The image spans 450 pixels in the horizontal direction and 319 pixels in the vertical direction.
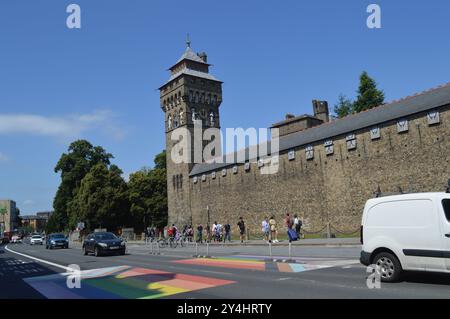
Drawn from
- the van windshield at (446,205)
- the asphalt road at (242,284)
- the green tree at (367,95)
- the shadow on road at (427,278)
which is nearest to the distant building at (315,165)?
the green tree at (367,95)

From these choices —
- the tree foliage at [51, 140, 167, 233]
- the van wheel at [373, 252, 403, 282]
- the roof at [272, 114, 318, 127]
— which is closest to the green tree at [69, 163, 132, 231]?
the tree foliage at [51, 140, 167, 233]

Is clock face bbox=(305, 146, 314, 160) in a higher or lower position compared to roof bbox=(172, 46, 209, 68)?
lower

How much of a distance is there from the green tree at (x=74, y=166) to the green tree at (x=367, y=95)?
138ft

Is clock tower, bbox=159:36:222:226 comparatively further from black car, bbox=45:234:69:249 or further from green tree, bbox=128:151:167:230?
black car, bbox=45:234:69:249

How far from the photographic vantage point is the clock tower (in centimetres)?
5678

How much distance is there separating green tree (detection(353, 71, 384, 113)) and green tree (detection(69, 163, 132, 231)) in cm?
3445

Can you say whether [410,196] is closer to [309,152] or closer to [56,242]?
[309,152]

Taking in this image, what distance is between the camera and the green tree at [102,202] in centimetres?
5912

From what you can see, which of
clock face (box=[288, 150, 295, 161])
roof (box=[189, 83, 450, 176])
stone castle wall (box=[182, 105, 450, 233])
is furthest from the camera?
clock face (box=[288, 150, 295, 161])

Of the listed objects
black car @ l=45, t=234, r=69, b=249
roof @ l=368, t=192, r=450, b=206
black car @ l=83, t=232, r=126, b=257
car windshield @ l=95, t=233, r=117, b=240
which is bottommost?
black car @ l=45, t=234, r=69, b=249

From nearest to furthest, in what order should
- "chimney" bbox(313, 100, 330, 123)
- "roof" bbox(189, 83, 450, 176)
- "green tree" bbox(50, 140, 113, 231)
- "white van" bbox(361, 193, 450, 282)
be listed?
"white van" bbox(361, 193, 450, 282) → "roof" bbox(189, 83, 450, 176) → "chimney" bbox(313, 100, 330, 123) → "green tree" bbox(50, 140, 113, 231)

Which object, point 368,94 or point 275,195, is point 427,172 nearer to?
point 275,195

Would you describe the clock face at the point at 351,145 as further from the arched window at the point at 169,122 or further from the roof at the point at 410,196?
the arched window at the point at 169,122

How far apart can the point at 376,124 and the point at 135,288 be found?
84.0ft
